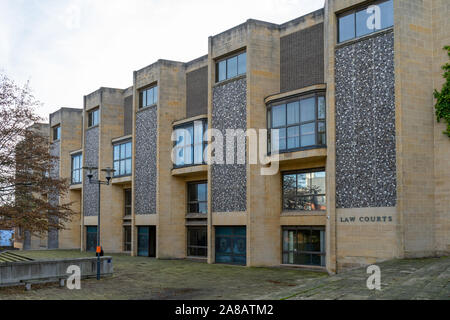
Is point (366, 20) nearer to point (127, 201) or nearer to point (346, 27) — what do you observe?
point (346, 27)

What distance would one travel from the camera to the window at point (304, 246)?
2504cm

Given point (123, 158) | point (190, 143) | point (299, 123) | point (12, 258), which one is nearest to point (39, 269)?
point (12, 258)

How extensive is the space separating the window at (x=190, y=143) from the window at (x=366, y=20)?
11.1m

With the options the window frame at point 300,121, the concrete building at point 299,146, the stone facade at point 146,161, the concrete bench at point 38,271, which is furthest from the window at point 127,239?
the window frame at point 300,121

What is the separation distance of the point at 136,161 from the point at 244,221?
12.8m

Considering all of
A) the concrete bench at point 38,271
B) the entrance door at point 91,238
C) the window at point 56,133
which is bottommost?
Result: the entrance door at point 91,238

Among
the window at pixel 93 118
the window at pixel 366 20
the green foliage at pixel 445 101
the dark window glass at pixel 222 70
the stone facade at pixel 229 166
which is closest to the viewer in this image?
the green foliage at pixel 445 101

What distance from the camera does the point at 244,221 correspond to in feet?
89.7

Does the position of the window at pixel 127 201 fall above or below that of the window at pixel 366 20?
below

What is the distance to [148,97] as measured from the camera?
120 ft

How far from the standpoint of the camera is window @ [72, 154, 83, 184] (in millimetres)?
46031

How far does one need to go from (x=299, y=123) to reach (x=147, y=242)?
1666 cm

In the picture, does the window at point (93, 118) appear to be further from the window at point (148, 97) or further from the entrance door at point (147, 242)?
the entrance door at point (147, 242)

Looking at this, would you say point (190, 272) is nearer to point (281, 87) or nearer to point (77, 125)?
point (281, 87)
